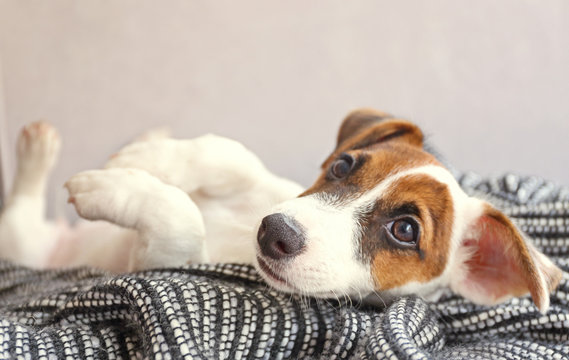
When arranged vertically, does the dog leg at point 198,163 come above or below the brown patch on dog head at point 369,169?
below

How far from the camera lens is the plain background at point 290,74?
6.54 feet

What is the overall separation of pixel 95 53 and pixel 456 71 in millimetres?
1311

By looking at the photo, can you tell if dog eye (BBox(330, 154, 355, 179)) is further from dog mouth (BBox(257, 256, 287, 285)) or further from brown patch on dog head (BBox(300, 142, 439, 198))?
dog mouth (BBox(257, 256, 287, 285))

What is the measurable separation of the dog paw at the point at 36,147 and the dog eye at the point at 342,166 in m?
0.77

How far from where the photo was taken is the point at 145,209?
1.00 meters

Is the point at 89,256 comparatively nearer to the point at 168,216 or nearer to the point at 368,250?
the point at 168,216

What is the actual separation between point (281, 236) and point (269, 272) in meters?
0.08

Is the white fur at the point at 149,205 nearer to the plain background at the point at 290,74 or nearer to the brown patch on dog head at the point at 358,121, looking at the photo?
the brown patch on dog head at the point at 358,121

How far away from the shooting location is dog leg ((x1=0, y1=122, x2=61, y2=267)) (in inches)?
55.9

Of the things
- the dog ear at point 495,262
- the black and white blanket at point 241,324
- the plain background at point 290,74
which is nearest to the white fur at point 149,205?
the black and white blanket at point 241,324

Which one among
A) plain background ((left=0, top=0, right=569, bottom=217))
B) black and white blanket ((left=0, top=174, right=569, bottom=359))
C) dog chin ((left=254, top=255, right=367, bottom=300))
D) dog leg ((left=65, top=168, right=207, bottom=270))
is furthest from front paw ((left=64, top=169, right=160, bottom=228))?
plain background ((left=0, top=0, right=569, bottom=217))

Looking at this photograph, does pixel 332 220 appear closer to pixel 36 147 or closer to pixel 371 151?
pixel 371 151

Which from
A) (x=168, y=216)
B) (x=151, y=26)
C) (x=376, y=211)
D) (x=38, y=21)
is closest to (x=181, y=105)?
(x=151, y=26)

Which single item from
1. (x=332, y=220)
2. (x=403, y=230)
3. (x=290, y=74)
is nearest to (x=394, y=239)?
(x=403, y=230)
